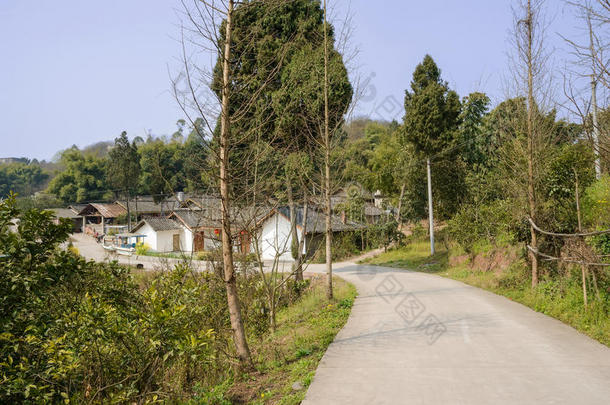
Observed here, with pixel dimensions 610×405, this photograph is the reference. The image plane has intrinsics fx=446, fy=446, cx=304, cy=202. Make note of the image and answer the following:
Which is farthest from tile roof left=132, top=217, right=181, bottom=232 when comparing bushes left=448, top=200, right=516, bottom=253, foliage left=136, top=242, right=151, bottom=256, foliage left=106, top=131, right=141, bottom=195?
bushes left=448, top=200, right=516, bottom=253

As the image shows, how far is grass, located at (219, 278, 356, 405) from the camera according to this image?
566 centimetres

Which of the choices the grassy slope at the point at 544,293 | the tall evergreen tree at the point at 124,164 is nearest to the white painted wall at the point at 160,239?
the tall evergreen tree at the point at 124,164

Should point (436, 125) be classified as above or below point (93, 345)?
above

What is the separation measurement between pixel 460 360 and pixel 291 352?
273 centimetres

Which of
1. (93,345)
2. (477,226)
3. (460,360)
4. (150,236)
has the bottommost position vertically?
(460,360)

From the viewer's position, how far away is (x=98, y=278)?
731cm

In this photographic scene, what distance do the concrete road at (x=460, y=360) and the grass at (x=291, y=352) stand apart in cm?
23

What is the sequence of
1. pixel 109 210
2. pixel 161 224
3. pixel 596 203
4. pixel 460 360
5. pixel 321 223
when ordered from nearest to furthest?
pixel 460 360, pixel 596 203, pixel 321 223, pixel 161 224, pixel 109 210

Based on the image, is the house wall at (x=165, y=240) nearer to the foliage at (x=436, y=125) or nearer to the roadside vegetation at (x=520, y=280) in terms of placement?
the roadside vegetation at (x=520, y=280)

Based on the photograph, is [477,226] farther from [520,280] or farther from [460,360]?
[460,360]

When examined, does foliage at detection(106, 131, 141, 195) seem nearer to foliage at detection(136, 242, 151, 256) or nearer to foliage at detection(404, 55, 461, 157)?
foliage at detection(136, 242, 151, 256)

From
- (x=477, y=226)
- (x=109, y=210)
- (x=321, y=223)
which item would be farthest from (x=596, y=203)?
(x=109, y=210)

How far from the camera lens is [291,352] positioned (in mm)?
7609

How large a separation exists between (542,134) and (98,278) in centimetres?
1087
